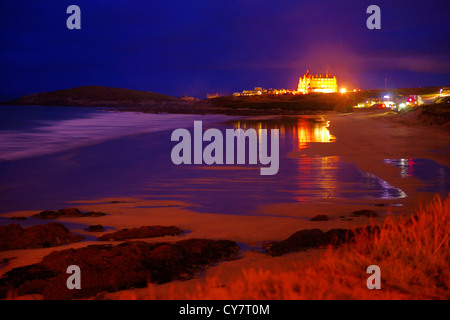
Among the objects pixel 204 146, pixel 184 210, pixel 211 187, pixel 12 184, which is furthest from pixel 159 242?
pixel 204 146

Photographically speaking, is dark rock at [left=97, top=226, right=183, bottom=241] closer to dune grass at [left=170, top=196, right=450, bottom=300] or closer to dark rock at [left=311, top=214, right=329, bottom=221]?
dark rock at [left=311, top=214, right=329, bottom=221]

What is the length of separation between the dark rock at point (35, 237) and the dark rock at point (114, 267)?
1.03m

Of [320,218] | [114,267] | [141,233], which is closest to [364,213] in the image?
[320,218]

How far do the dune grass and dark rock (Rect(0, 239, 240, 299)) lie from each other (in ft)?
3.57

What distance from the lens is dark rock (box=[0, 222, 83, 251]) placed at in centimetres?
814

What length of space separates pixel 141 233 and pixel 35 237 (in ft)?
5.55

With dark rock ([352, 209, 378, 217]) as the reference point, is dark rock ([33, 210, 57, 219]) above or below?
below

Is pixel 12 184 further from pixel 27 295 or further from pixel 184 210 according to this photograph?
pixel 27 295

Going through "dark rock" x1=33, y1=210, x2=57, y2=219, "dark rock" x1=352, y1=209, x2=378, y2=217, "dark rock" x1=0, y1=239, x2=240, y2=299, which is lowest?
"dark rock" x1=0, y1=239, x2=240, y2=299

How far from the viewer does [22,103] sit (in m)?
176

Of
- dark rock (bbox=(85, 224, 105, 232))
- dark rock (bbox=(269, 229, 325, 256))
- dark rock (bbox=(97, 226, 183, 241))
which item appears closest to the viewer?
dark rock (bbox=(269, 229, 325, 256))

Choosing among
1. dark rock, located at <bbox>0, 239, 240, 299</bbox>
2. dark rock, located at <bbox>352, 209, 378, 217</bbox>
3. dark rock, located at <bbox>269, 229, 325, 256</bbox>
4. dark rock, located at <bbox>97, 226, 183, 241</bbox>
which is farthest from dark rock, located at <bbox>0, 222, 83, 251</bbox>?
dark rock, located at <bbox>352, 209, 378, 217</bbox>

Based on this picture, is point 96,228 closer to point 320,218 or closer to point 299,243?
point 299,243

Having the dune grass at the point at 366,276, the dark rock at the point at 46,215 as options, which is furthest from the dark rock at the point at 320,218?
the dark rock at the point at 46,215
